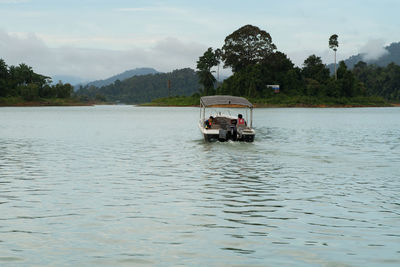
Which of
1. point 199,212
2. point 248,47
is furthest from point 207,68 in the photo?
point 199,212

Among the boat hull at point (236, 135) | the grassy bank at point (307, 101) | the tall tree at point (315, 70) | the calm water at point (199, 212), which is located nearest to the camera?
the calm water at point (199, 212)

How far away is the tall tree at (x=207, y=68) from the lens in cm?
17912

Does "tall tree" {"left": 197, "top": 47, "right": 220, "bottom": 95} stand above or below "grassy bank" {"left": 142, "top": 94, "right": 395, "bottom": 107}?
above

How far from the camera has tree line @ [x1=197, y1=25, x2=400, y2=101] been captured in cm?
16912

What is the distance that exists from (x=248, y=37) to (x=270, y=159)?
15294 cm

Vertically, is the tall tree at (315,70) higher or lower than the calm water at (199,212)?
higher

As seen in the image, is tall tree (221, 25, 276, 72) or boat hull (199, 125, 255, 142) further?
tall tree (221, 25, 276, 72)

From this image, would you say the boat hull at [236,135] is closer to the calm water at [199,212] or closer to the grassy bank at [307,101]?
the calm water at [199,212]

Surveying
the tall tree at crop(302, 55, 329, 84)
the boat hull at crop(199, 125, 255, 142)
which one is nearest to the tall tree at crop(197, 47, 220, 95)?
the tall tree at crop(302, 55, 329, 84)

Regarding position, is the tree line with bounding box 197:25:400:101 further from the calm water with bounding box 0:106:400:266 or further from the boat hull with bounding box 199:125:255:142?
the calm water with bounding box 0:106:400:266

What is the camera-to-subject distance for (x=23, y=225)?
41.3 ft

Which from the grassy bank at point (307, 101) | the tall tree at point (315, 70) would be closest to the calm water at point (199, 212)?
the grassy bank at point (307, 101)

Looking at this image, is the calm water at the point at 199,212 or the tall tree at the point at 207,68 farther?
the tall tree at the point at 207,68

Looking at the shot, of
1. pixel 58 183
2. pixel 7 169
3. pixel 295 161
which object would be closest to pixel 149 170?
pixel 58 183
